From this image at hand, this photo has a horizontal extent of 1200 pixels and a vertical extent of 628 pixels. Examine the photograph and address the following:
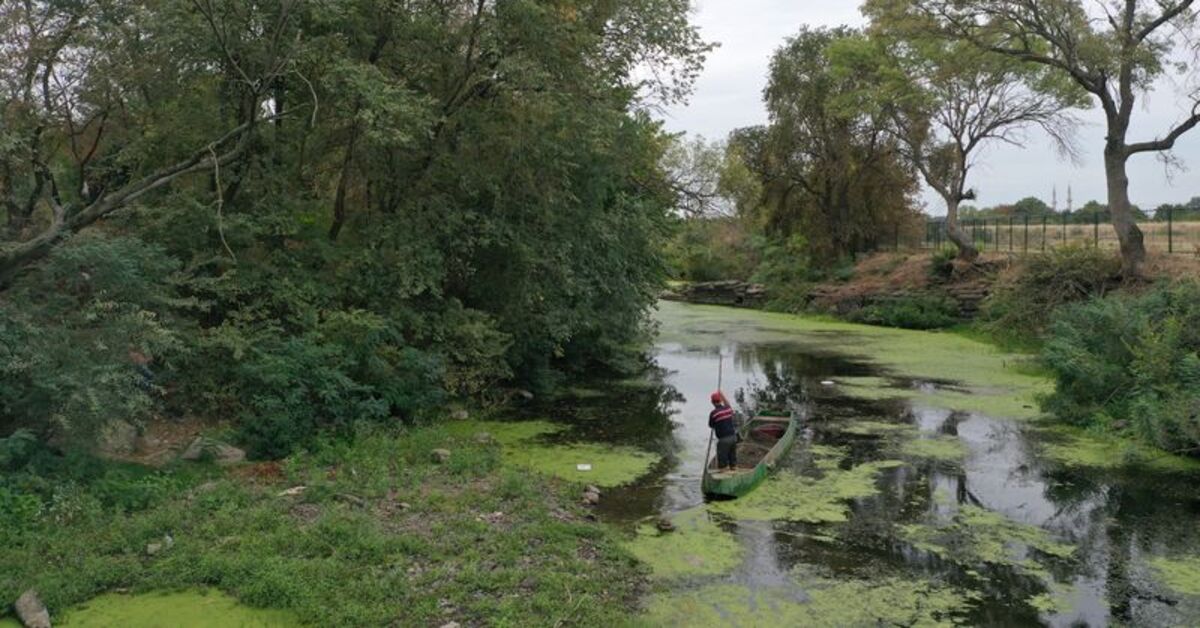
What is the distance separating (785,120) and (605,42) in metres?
23.7

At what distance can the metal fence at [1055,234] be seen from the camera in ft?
85.5

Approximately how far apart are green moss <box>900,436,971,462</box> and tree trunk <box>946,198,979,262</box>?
20.6 m

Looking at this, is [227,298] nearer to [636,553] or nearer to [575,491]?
[575,491]

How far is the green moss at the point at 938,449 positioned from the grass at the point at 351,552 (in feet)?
19.8

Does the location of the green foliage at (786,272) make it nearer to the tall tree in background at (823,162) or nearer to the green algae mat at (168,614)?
the tall tree in background at (823,162)

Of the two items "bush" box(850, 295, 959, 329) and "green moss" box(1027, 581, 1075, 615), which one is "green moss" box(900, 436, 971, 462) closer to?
"green moss" box(1027, 581, 1075, 615)

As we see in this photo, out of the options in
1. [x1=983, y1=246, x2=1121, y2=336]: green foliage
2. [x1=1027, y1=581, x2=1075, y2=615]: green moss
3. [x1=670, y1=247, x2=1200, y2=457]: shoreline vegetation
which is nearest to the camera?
[x1=1027, y1=581, x2=1075, y2=615]: green moss

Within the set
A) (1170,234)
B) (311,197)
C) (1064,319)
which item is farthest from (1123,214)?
(311,197)

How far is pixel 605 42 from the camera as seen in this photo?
56.7 feet

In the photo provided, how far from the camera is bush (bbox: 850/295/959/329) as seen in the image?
3089 centimetres

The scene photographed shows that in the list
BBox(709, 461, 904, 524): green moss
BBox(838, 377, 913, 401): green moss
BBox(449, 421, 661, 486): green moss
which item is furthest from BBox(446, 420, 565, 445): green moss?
BBox(838, 377, 913, 401): green moss

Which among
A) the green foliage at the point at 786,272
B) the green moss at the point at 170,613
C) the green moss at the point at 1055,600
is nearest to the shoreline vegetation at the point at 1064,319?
the green foliage at the point at 786,272

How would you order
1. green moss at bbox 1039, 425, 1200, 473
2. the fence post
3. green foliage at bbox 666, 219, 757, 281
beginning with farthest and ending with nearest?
green foliage at bbox 666, 219, 757, 281 < the fence post < green moss at bbox 1039, 425, 1200, 473

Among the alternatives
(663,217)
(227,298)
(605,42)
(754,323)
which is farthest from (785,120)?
(227,298)
